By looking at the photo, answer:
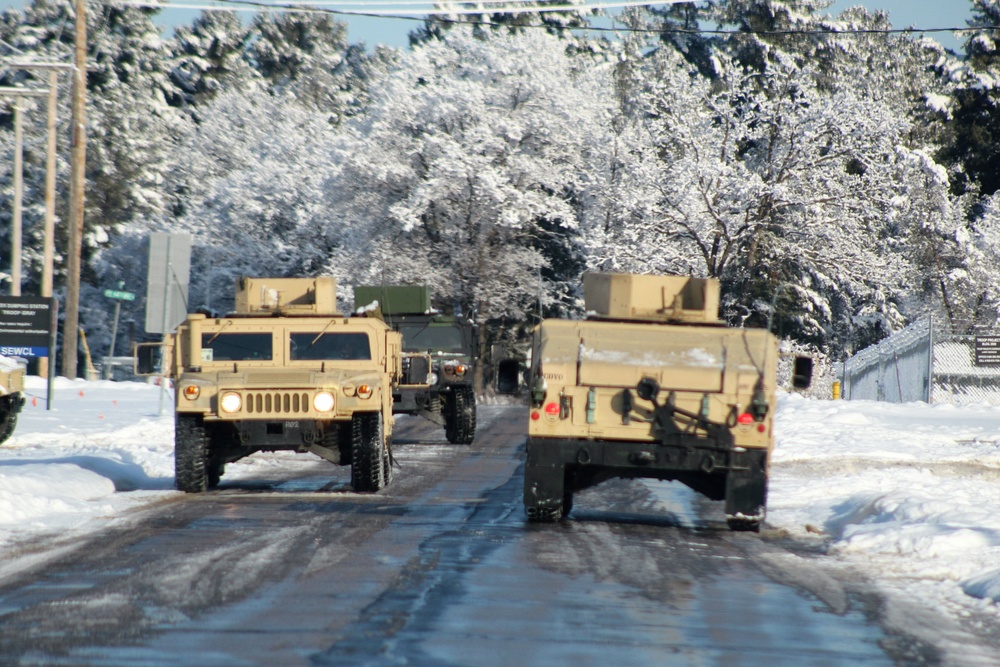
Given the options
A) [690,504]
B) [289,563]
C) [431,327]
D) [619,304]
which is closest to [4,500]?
[289,563]

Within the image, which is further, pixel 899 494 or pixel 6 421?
pixel 6 421

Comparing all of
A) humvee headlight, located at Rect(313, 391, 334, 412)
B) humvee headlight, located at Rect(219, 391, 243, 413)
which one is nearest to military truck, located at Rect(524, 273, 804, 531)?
humvee headlight, located at Rect(313, 391, 334, 412)

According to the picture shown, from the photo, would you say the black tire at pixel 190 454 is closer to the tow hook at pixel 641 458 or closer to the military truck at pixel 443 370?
the tow hook at pixel 641 458

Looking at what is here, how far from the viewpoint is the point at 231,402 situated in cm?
1469

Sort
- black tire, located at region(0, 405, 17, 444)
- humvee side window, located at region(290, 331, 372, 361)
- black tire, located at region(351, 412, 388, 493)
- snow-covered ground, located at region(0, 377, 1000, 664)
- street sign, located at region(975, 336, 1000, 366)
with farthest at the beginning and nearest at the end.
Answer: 1. street sign, located at region(975, 336, 1000, 366)
2. black tire, located at region(0, 405, 17, 444)
3. humvee side window, located at region(290, 331, 372, 361)
4. black tire, located at region(351, 412, 388, 493)
5. snow-covered ground, located at region(0, 377, 1000, 664)

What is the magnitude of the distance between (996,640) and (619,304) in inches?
263

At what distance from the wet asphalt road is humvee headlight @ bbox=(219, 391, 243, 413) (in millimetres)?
1394

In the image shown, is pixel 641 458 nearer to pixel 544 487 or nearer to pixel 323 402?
pixel 544 487

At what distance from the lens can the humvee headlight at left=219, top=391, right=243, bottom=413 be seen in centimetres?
1467

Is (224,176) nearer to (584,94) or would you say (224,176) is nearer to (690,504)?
(584,94)

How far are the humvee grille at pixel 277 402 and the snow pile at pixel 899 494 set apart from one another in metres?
5.13

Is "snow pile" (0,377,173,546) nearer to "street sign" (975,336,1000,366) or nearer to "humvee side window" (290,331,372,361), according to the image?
"humvee side window" (290,331,372,361)

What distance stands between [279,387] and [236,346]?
4.27 ft

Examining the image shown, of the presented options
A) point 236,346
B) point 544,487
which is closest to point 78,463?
point 236,346
